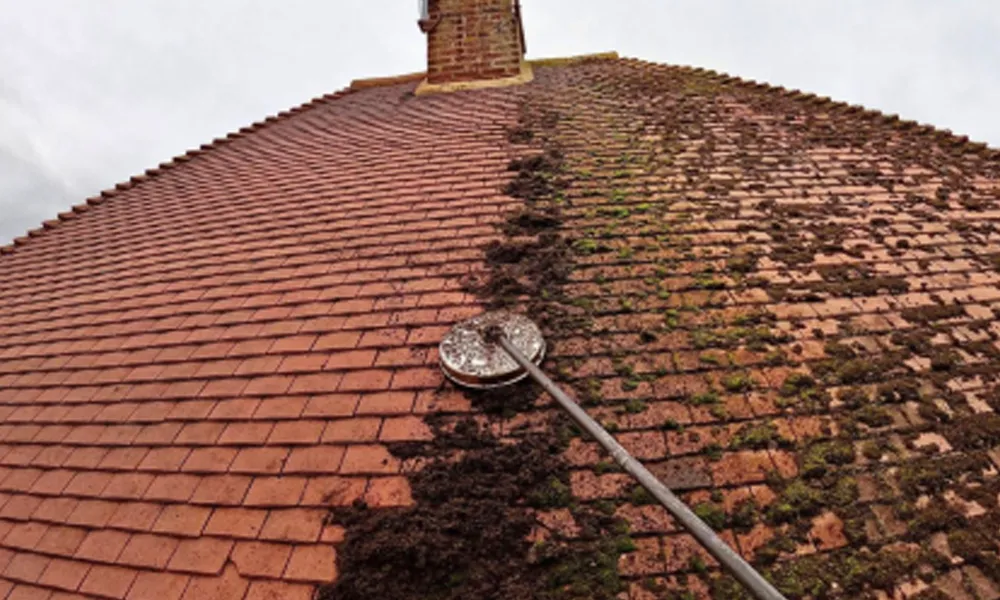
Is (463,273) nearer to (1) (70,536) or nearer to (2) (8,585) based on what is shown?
(1) (70,536)

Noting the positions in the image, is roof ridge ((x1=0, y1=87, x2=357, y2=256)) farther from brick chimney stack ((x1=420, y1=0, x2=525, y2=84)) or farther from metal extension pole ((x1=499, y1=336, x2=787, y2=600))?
metal extension pole ((x1=499, y1=336, x2=787, y2=600))

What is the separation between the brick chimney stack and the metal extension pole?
5.48 metres

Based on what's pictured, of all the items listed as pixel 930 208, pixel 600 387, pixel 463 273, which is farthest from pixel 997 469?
pixel 463 273

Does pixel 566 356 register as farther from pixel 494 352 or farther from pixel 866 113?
pixel 866 113

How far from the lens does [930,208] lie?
3279 millimetres

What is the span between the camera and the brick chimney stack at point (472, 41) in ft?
20.4

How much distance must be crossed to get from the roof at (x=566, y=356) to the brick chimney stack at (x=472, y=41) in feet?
6.10

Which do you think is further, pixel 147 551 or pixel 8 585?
pixel 8 585

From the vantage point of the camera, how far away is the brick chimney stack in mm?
6223

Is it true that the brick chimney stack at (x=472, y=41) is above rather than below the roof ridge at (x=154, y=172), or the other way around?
above

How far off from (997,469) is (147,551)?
348 cm

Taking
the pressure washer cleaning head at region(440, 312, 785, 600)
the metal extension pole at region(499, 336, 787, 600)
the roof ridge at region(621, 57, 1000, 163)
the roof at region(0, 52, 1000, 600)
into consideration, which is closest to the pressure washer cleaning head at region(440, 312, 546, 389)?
the pressure washer cleaning head at region(440, 312, 785, 600)

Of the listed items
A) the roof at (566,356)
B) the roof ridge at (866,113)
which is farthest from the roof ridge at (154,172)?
the roof ridge at (866,113)

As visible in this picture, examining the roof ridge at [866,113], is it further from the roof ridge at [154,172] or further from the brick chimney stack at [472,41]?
the roof ridge at [154,172]
